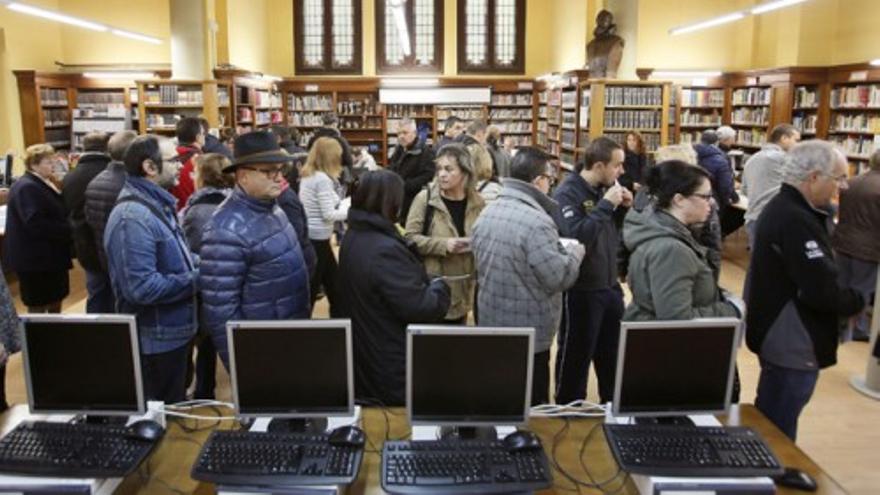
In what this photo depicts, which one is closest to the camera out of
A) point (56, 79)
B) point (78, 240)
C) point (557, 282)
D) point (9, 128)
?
point (557, 282)

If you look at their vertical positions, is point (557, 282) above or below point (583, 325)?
above

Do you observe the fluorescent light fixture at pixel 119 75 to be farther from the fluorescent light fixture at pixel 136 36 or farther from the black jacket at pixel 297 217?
the black jacket at pixel 297 217

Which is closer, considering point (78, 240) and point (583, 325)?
point (583, 325)

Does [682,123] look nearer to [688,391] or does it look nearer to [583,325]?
[583,325]

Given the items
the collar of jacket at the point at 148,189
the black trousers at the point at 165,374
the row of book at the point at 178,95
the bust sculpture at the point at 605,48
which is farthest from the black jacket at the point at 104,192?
the bust sculpture at the point at 605,48

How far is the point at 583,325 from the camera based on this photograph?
379 cm

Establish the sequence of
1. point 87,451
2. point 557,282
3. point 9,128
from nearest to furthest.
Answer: point 87,451, point 557,282, point 9,128

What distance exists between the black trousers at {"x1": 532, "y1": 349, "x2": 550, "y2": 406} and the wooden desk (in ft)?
2.62

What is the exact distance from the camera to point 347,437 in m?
2.18

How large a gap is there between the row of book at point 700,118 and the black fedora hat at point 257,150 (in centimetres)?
1232

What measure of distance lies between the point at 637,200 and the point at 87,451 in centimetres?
336

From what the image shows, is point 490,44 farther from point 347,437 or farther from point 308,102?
point 347,437

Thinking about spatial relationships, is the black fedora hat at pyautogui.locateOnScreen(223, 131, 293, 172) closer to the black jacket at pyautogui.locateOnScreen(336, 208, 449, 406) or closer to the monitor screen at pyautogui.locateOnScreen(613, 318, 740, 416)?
the black jacket at pyautogui.locateOnScreen(336, 208, 449, 406)

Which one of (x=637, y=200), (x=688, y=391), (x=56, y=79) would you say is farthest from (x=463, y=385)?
(x=56, y=79)
